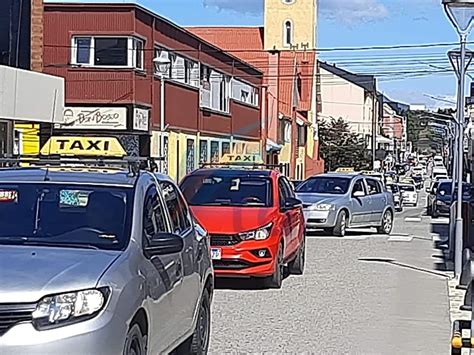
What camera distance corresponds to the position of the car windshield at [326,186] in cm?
2788

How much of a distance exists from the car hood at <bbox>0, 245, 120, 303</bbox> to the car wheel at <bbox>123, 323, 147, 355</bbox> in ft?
1.49

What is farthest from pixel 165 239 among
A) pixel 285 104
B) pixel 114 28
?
pixel 285 104

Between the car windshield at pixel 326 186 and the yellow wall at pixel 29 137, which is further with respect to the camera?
the yellow wall at pixel 29 137

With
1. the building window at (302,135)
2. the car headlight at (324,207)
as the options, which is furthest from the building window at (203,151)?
the building window at (302,135)

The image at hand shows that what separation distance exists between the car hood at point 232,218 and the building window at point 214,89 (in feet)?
112

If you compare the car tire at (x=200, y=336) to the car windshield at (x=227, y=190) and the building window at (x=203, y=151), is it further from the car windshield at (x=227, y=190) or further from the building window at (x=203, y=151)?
the building window at (x=203, y=151)

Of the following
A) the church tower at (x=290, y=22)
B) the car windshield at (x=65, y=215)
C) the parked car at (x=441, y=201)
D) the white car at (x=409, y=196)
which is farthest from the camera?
the church tower at (x=290, y=22)

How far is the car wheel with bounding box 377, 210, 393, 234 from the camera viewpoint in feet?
95.5

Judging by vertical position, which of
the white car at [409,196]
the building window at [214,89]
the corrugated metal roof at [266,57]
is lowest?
the white car at [409,196]

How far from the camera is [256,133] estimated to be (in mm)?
63625

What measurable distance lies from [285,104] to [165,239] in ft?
218

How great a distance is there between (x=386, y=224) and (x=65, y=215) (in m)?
22.5

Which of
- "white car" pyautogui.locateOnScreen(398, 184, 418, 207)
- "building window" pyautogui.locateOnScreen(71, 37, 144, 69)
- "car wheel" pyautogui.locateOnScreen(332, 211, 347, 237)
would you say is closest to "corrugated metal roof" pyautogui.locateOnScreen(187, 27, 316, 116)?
"white car" pyautogui.locateOnScreen(398, 184, 418, 207)

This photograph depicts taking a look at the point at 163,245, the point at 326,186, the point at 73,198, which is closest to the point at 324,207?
the point at 326,186
